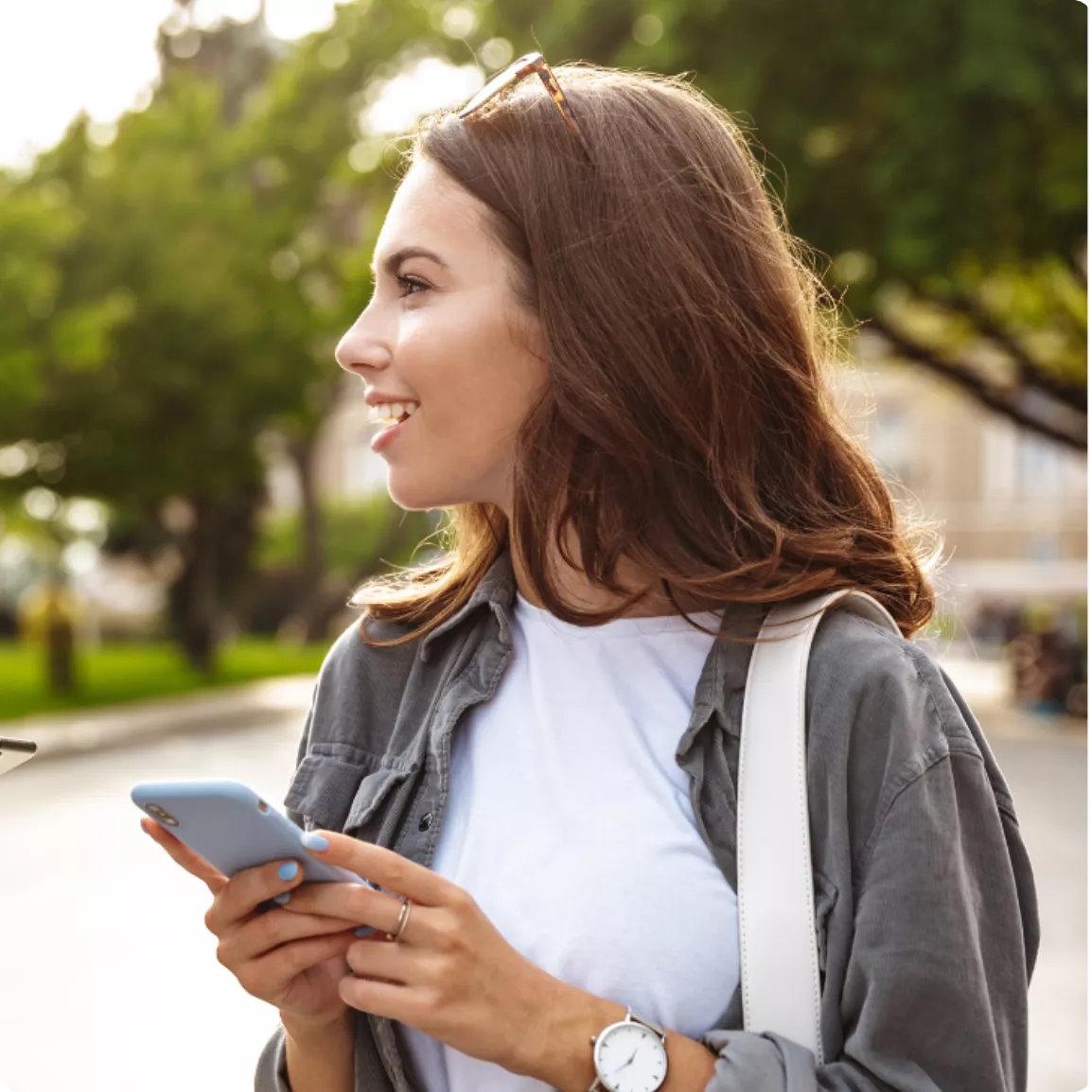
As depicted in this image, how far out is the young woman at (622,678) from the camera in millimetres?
1701

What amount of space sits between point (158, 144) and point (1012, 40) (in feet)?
39.5

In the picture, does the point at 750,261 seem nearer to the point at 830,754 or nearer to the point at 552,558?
the point at 552,558

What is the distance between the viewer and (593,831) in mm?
1896

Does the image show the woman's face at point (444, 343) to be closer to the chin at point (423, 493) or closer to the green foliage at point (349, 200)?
the chin at point (423, 493)

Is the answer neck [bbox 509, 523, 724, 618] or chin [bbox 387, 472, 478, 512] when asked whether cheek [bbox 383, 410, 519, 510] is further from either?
neck [bbox 509, 523, 724, 618]

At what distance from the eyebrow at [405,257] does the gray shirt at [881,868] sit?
0.55 m

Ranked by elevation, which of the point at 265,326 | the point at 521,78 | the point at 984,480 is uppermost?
the point at 521,78

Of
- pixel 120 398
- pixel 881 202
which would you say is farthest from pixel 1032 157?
pixel 120 398

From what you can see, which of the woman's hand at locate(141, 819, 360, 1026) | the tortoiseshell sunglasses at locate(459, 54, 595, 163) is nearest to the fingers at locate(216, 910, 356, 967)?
the woman's hand at locate(141, 819, 360, 1026)

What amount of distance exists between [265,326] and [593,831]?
20.5 m

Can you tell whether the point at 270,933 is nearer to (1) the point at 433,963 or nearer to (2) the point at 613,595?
(1) the point at 433,963

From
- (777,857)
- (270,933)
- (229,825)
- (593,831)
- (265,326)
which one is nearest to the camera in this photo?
(229,825)

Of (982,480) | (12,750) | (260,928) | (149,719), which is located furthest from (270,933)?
(982,480)

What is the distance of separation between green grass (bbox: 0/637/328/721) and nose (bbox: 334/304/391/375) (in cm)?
1696
